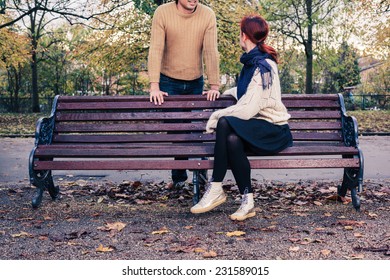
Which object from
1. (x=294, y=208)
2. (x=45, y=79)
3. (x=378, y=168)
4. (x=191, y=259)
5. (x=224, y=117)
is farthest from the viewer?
(x=45, y=79)

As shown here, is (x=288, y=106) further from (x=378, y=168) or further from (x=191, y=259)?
(x=378, y=168)

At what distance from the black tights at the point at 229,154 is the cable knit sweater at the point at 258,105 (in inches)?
5.4

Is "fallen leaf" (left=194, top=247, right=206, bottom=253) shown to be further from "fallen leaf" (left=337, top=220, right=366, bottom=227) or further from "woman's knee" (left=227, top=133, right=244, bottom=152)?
"fallen leaf" (left=337, top=220, right=366, bottom=227)

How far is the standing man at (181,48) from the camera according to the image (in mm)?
5996

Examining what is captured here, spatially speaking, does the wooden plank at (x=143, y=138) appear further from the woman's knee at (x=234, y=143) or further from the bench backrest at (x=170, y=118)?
the woman's knee at (x=234, y=143)

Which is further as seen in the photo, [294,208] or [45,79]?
[45,79]

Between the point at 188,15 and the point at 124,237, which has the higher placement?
the point at 188,15

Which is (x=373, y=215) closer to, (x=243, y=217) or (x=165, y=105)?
(x=243, y=217)

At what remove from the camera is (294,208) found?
19.0 ft

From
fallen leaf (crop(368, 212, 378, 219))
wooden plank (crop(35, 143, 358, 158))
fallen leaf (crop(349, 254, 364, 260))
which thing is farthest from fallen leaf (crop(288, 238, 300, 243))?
fallen leaf (crop(368, 212, 378, 219))

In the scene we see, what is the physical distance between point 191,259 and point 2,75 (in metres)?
41.6

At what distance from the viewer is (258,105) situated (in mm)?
5062

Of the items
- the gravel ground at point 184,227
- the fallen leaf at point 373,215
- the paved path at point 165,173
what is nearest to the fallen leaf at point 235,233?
the gravel ground at point 184,227
